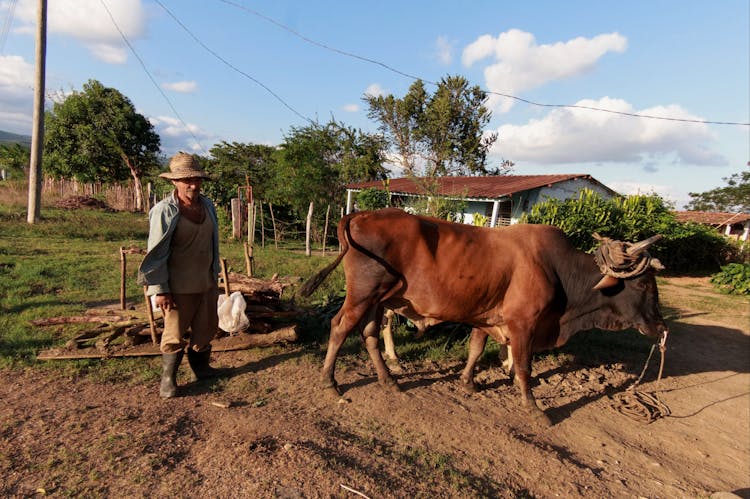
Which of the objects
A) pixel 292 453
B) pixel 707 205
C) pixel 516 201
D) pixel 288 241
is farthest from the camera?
pixel 707 205

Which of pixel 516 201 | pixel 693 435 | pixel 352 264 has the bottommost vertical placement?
pixel 693 435

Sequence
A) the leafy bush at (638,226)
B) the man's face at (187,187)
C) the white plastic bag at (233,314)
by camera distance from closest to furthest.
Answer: the man's face at (187,187)
the white plastic bag at (233,314)
the leafy bush at (638,226)

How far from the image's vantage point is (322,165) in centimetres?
1830

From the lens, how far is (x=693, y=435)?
13.3 ft

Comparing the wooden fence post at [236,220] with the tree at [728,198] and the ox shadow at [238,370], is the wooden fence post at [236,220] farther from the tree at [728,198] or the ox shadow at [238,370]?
the tree at [728,198]

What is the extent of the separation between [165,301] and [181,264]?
32 cm

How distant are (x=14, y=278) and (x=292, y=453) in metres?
6.53

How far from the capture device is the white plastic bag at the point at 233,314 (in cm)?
422

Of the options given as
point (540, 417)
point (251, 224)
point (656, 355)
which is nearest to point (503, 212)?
point (251, 224)

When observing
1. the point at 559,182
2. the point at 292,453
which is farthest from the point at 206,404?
the point at 559,182

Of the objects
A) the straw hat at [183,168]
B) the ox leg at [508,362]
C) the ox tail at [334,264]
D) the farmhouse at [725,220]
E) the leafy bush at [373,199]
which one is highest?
the farmhouse at [725,220]

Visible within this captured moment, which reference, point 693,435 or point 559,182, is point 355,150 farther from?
point 693,435

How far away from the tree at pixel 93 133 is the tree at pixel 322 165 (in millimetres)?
9816

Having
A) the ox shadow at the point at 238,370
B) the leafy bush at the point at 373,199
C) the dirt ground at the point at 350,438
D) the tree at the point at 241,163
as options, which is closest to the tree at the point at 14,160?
the tree at the point at 241,163
